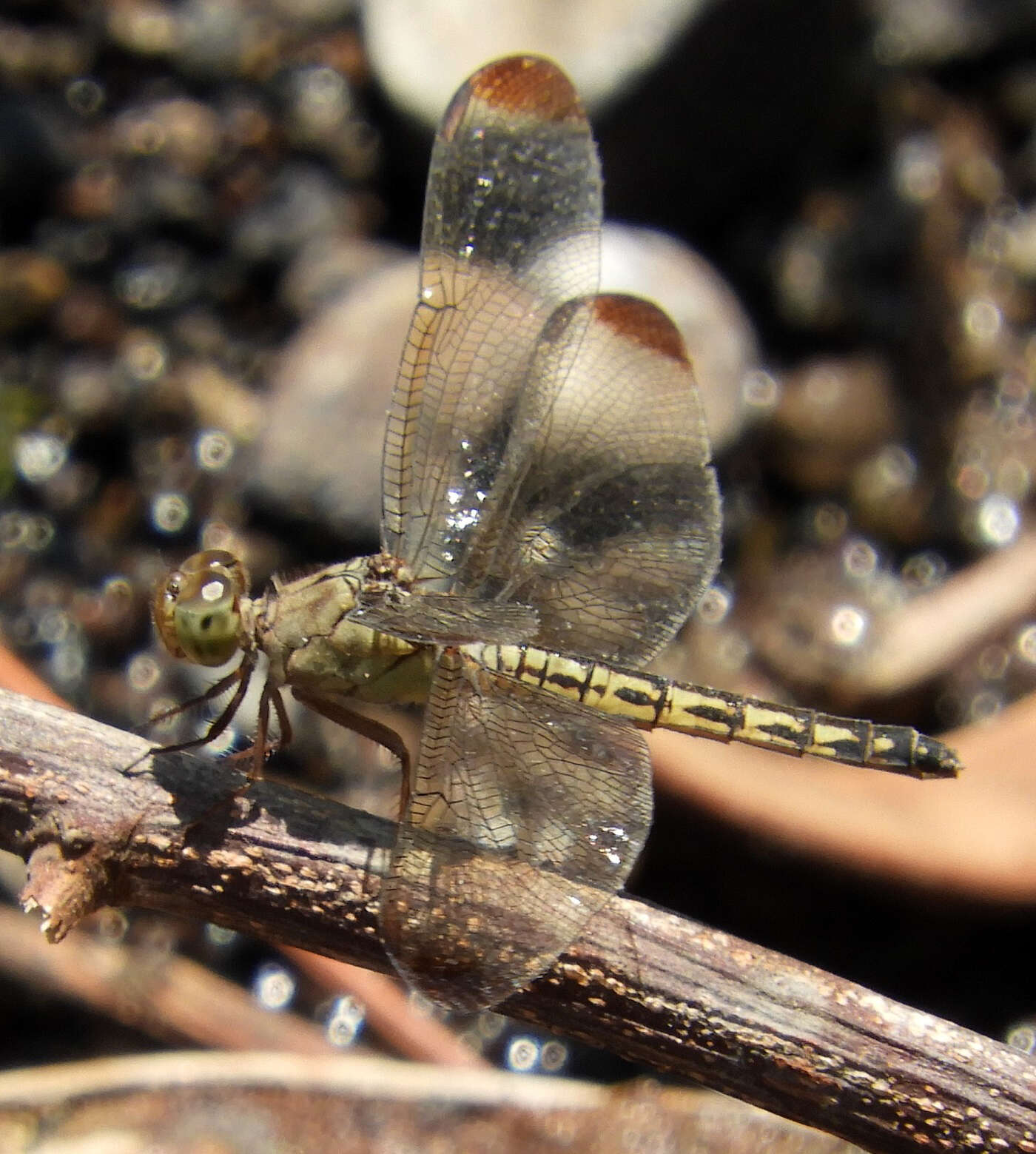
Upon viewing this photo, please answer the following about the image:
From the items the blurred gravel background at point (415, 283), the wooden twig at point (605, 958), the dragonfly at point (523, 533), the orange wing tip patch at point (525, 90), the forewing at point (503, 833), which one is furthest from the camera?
the blurred gravel background at point (415, 283)

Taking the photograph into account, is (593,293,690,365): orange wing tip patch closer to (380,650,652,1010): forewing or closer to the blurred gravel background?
(380,650,652,1010): forewing

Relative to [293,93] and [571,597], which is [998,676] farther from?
[293,93]

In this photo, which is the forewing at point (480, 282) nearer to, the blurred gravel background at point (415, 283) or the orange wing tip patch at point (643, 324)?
the orange wing tip patch at point (643, 324)

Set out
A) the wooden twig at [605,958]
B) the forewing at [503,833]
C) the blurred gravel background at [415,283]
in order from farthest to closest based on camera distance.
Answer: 1. the blurred gravel background at [415,283]
2. the forewing at [503,833]
3. the wooden twig at [605,958]

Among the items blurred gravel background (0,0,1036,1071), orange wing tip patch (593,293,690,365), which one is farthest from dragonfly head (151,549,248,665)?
blurred gravel background (0,0,1036,1071)

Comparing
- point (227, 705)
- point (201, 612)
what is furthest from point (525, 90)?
point (227, 705)

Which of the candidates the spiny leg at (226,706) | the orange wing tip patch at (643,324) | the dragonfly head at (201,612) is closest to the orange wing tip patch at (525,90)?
the orange wing tip patch at (643,324)

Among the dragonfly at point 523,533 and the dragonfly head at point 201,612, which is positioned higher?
the dragonfly at point 523,533
